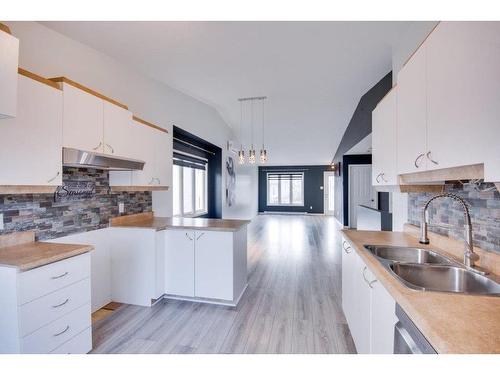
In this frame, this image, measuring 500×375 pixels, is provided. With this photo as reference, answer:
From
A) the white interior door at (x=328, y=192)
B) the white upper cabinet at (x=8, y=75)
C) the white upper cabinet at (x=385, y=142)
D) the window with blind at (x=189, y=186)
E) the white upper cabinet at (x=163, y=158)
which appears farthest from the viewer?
the white interior door at (x=328, y=192)

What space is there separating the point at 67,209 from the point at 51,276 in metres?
0.86

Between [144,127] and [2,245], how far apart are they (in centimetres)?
156

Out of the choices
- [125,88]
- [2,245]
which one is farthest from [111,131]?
[2,245]

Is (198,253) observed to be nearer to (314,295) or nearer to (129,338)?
(129,338)

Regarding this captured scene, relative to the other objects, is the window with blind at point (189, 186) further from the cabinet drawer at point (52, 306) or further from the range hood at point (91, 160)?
the cabinet drawer at point (52, 306)

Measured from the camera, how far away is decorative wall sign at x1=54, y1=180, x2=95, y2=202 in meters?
2.06

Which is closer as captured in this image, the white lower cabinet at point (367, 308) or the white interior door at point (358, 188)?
the white lower cabinet at point (367, 308)

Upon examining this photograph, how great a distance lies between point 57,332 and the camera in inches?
60.2

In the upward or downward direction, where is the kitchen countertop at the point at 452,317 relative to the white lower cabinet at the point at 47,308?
upward

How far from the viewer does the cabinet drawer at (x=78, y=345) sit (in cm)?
157

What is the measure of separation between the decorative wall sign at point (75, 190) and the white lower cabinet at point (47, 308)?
2.41 ft

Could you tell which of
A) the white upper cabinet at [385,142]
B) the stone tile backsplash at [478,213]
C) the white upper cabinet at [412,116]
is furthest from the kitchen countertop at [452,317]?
the white upper cabinet at [385,142]

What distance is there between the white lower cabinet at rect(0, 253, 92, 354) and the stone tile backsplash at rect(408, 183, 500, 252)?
2.58 meters
